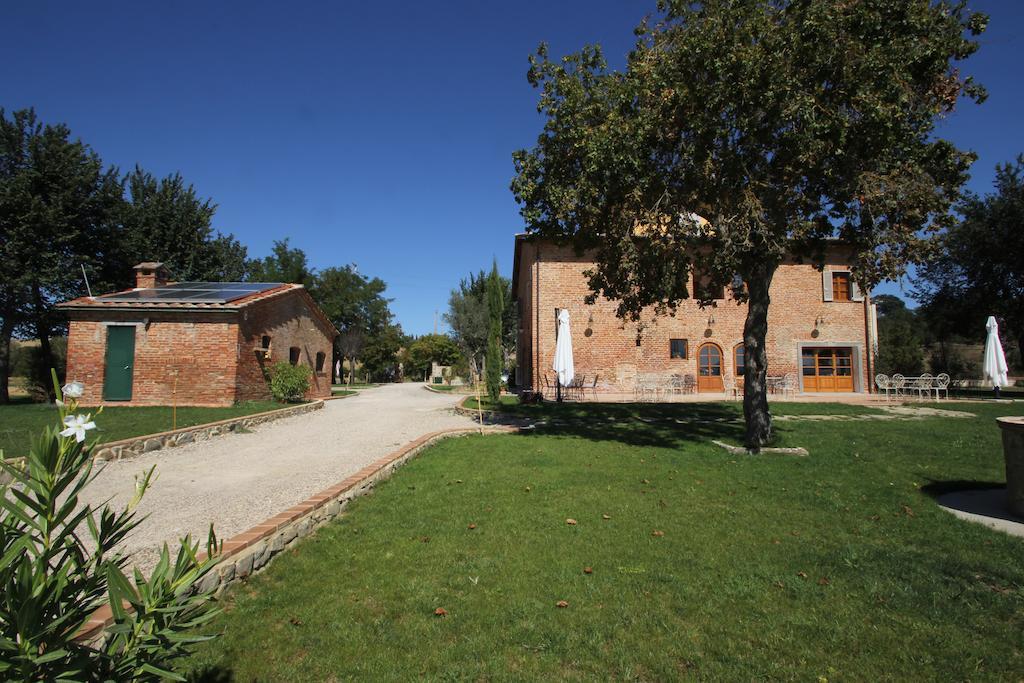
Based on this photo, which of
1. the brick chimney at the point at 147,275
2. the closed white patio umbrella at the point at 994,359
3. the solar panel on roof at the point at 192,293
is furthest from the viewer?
the brick chimney at the point at 147,275

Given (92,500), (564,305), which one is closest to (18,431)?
(92,500)

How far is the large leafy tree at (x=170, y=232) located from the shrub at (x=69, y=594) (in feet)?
92.8

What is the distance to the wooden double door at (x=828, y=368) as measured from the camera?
24.2m

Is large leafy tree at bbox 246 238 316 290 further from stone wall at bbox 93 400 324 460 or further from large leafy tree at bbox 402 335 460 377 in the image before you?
stone wall at bbox 93 400 324 460

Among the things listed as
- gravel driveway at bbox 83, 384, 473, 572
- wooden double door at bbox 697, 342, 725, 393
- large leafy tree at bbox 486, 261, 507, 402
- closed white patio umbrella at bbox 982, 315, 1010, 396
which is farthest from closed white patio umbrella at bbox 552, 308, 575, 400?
closed white patio umbrella at bbox 982, 315, 1010, 396

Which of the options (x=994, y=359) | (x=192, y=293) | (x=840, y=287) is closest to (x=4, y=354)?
(x=192, y=293)

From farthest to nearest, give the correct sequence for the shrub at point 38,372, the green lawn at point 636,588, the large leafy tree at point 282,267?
the large leafy tree at point 282,267 → the shrub at point 38,372 → the green lawn at point 636,588

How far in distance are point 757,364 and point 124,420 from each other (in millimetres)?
14269

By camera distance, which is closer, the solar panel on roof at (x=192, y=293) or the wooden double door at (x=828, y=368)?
the solar panel on roof at (x=192, y=293)

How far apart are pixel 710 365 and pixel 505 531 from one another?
21.2 metres

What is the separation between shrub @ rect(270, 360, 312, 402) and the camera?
57.6 feet

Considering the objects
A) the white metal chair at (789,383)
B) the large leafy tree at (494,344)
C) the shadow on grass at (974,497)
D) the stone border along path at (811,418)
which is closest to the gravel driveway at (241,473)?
the stone border along path at (811,418)

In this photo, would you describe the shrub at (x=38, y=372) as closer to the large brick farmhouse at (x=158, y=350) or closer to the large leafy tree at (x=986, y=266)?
the large brick farmhouse at (x=158, y=350)

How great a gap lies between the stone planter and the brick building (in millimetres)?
17232
